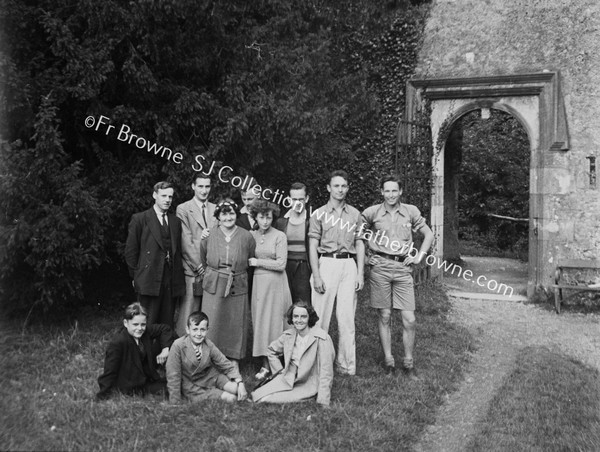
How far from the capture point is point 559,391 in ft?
15.0

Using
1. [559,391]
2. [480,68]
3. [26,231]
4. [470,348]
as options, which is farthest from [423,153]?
[26,231]

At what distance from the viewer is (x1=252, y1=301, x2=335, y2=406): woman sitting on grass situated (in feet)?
13.5

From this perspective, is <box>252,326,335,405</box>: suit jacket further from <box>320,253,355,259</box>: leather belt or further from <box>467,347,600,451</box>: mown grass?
<box>467,347,600,451</box>: mown grass

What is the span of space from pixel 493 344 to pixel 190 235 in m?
3.57

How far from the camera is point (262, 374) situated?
4.52 metres

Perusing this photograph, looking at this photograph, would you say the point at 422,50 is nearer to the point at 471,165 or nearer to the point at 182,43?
the point at 182,43

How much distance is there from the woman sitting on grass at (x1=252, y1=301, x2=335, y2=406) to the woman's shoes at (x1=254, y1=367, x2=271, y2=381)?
0.77 feet

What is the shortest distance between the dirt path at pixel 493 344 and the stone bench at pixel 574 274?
1.24ft

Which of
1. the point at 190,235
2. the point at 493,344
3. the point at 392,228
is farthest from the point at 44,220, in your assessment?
the point at 493,344

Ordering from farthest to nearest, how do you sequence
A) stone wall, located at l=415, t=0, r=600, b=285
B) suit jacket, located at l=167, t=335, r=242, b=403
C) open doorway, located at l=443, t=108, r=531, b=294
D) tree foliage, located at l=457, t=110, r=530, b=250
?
tree foliage, located at l=457, t=110, r=530, b=250 → open doorway, located at l=443, t=108, r=531, b=294 → stone wall, located at l=415, t=0, r=600, b=285 → suit jacket, located at l=167, t=335, r=242, b=403

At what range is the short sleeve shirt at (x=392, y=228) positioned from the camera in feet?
15.8

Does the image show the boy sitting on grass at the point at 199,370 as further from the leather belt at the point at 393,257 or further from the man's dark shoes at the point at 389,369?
the leather belt at the point at 393,257

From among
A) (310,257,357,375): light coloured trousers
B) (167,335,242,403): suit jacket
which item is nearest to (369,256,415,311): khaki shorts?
(310,257,357,375): light coloured trousers

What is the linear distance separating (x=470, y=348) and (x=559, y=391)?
1.44 m
